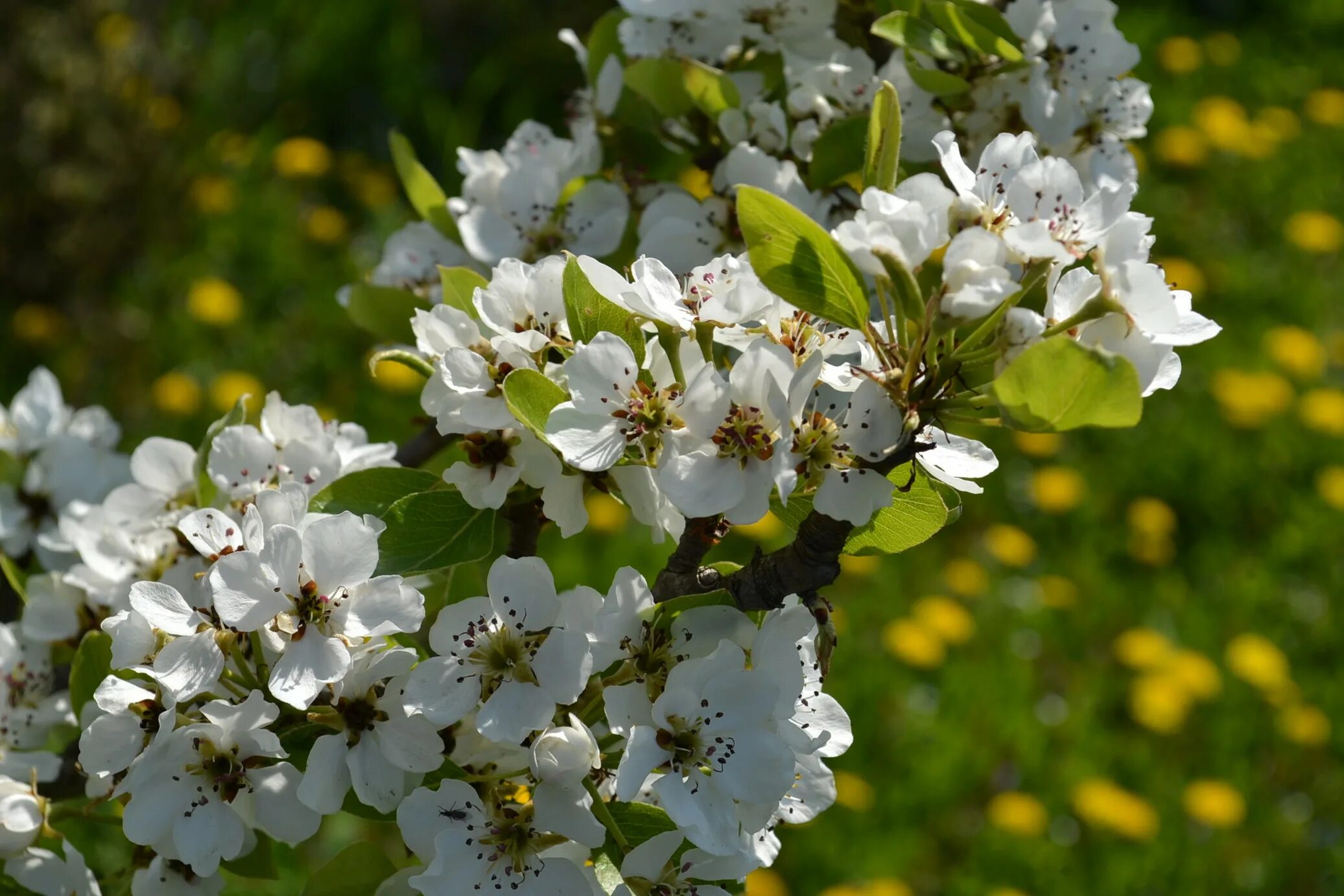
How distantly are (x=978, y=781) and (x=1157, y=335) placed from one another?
203cm

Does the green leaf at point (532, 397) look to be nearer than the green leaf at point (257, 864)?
Yes

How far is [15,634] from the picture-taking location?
1377mm

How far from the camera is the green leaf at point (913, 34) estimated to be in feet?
3.81

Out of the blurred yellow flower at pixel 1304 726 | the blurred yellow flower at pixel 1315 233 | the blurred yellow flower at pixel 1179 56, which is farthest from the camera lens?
the blurred yellow flower at pixel 1179 56

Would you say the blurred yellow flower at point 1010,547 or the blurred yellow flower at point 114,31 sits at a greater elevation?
the blurred yellow flower at point 114,31

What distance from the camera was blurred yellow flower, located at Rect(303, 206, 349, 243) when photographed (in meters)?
3.79

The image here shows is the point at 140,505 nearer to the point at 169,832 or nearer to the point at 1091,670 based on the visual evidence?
the point at 169,832

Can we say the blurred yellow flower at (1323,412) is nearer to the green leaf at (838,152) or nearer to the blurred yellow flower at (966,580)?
the blurred yellow flower at (966,580)

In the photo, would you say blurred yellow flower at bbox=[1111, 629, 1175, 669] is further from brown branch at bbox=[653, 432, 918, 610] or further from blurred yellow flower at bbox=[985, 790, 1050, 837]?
brown branch at bbox=[653, 432, 918, 610]

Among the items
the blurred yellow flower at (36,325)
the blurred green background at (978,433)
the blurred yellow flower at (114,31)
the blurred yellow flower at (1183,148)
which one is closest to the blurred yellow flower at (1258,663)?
the blurred green background at (978,433)

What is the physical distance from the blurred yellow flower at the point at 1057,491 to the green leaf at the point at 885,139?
2.59m

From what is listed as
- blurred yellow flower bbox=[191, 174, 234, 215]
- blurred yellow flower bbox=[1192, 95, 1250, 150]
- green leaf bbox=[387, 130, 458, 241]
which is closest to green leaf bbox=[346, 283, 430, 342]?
green leaf bbox=[387, 130, 458, 241]

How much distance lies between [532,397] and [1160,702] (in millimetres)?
2303

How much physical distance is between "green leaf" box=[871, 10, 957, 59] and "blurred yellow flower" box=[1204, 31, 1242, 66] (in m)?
4.32
